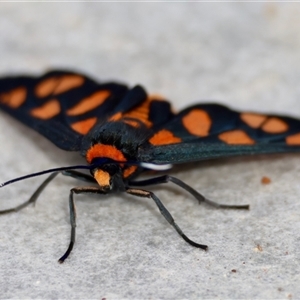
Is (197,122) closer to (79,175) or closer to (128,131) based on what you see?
(128,131)

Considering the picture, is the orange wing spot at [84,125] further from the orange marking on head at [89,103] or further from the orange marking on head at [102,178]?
the orange marking on head at [102,178]

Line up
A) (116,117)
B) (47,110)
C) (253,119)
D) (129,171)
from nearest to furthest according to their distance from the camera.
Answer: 1. (129,171)
2. (116,117)
3. (253,119)
4. (47,110)

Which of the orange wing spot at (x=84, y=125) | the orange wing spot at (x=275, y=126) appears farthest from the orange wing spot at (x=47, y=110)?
the orange wing spot at (x=275, y=126)

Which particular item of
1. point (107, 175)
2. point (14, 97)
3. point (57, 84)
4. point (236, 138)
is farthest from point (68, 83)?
point (236, 138)

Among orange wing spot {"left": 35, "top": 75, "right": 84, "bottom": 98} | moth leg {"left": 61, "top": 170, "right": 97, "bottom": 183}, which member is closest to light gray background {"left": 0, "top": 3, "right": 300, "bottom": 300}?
moth leg {"left": 61, "top": 170, "right": 97, "bottom": 183}

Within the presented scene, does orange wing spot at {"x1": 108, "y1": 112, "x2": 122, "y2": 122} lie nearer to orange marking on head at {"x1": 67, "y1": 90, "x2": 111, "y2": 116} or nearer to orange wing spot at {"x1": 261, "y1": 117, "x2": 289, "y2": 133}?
orange marking on head at {"x1": 67, "y1": 90, "x2": 111, "y2": 116}

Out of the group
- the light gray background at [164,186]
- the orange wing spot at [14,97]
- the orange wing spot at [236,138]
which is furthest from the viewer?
the orange wing spot at [14,97]
